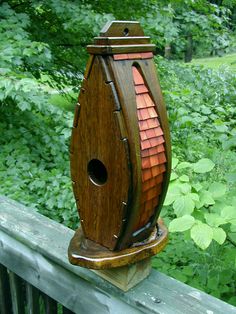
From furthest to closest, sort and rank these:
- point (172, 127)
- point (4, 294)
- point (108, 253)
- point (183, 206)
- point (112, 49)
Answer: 1. point (172, 127)
2. point (4, 294)
3. point (183, 206)
4. point (108, 253)
5. point (112, 49)

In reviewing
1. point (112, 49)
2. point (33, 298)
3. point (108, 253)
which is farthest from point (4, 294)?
point (112, 49)

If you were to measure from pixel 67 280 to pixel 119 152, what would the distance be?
1.61 ft

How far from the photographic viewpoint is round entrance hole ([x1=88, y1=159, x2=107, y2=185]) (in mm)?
968

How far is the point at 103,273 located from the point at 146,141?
0.39 m

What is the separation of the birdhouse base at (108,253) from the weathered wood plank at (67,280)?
103 mm

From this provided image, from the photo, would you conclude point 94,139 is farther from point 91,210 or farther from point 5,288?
point 5,288

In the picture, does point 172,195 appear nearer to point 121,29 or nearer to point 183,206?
point 183,206

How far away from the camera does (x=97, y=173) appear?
99 cm

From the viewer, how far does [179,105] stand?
139 inches

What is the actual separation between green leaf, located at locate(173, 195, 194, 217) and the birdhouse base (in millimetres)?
207

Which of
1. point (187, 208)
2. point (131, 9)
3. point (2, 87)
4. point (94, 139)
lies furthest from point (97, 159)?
point (131, 9)

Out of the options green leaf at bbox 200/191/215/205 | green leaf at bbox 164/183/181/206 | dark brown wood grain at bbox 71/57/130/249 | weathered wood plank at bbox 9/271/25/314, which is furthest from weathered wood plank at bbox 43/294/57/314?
green leaf at bbox 200/191/215/205

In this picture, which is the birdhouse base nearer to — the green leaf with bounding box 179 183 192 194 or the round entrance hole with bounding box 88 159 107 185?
the round entrance hole with bounding box 88 159 107 185

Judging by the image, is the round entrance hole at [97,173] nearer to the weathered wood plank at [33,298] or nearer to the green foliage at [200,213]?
the green foliage at [200,213]
